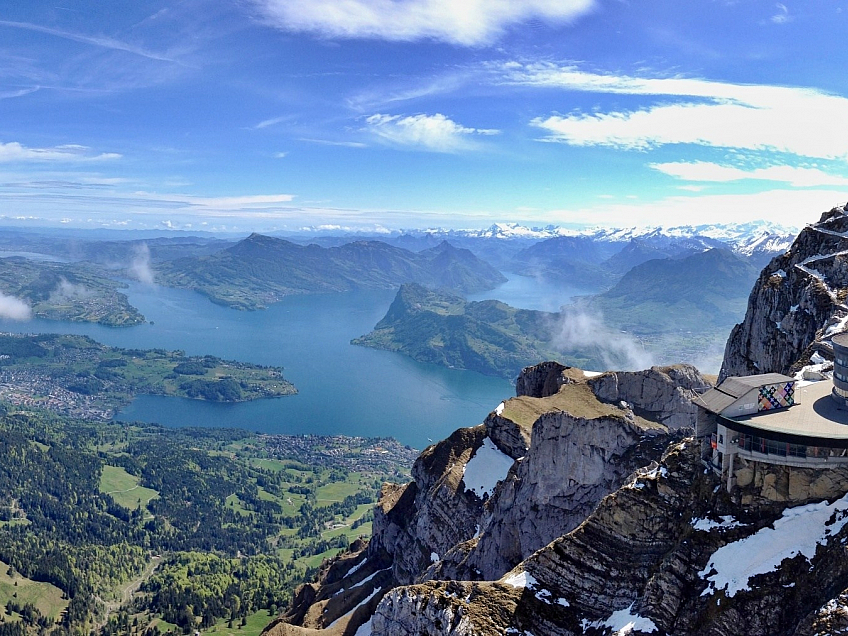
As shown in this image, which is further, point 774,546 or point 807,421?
point 807,421

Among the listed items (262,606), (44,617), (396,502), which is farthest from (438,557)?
(44,617)

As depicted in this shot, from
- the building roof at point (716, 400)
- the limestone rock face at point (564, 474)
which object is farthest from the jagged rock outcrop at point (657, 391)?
the building roof at point (716, 400)

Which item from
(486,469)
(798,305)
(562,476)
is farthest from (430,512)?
(798,305)

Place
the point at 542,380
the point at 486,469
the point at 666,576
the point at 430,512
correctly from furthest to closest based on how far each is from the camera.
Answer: the point at 542,380 → the point at 430,512 → the point at 486,469 → the point at 666,576

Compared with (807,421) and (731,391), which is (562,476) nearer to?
(731,391)

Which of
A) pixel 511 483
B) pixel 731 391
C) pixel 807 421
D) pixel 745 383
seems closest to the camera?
pixel 807 421

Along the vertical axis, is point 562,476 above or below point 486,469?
above

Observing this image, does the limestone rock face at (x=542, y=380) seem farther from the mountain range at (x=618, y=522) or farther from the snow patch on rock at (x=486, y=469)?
the snow patch on rock at (x=486, y=469)
